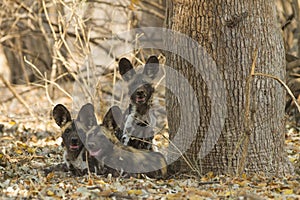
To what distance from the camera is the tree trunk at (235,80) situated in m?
5.36

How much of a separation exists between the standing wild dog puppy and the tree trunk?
99cm

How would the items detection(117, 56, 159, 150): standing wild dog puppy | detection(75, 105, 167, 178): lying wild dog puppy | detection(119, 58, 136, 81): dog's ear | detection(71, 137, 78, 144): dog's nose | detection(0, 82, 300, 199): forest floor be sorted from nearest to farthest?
1. detection(0, 82, 300, 199): forest floor
2. detection(75, 105, 167, 178): lying wild dog puppy
3. detection(71, 137, 78, 144): dog's nose
4. detection(117, 56, 159, 150): standing wild dog puppy
5. detection(119, 58, 136, 81): dog's ear

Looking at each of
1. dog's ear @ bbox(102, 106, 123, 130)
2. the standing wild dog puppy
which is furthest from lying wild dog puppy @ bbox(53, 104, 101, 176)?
the standing wild dog puppy

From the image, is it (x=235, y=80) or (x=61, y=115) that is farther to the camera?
(x=61, y=115)

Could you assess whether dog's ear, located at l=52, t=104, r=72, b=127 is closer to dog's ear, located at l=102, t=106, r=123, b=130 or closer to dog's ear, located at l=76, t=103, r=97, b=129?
dog's ear, located at l=76, t=103, r=97, b=129

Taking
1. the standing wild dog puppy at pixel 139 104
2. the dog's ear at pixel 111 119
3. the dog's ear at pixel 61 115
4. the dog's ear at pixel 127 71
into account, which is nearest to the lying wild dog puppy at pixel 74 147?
the dog's ear at pixel 61 115

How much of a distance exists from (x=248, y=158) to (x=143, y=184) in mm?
947

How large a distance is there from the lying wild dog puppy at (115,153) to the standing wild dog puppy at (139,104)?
0.45m

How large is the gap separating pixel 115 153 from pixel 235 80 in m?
1.28

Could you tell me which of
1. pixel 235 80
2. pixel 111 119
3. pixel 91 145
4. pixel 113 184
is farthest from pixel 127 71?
pixel 113 184

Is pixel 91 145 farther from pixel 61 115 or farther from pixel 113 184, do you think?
pixel 113 184

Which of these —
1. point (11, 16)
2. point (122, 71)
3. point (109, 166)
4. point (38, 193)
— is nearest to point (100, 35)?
point (11, 16)

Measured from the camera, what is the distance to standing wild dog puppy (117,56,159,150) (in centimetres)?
642

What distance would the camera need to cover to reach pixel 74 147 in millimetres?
5789
